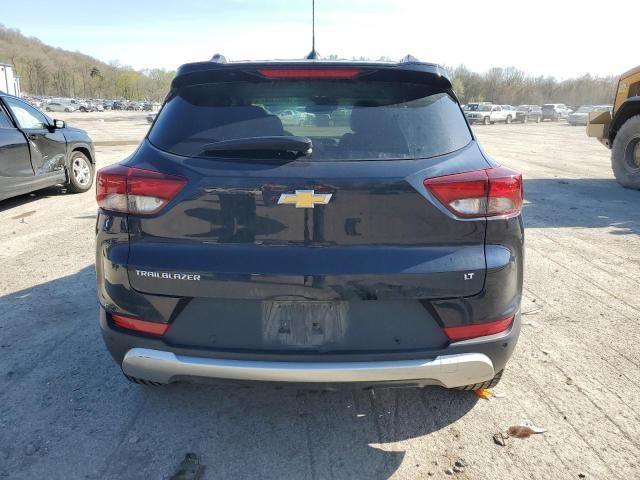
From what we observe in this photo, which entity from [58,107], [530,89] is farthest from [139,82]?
[530,89]

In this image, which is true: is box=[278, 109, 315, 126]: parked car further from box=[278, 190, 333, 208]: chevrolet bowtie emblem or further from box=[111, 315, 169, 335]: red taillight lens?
box=[111, 315, 169, 335]: red taillight lens

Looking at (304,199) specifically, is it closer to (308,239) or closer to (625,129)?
(308,239)

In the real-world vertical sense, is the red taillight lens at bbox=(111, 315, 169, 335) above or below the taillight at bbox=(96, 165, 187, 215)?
below

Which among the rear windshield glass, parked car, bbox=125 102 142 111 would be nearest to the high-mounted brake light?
the rear windshield glass

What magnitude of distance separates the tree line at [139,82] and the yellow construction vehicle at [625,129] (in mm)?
3631

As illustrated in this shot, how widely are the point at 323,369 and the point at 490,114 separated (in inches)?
1980


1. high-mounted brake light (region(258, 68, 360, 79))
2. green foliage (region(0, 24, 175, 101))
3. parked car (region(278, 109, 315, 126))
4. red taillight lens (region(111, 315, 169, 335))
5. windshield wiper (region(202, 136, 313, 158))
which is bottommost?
red taillight lens (region(111, 315, 169, 335))

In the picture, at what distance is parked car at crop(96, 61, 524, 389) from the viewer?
2.14 metres

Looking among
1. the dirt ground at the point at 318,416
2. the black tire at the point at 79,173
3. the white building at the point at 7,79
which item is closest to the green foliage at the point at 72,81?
the white building at the point at 7,79

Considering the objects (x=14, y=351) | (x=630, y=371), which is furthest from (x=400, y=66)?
(x=14, y=351)

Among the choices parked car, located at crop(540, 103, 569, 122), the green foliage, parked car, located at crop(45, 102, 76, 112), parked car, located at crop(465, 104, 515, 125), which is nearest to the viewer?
parked car, located at crop(465, 104, 515, 125)

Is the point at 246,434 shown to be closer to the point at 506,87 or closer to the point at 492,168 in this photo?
the point at 492,168

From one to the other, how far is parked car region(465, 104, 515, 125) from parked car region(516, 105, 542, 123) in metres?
2.57

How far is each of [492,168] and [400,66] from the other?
2.19 ft
